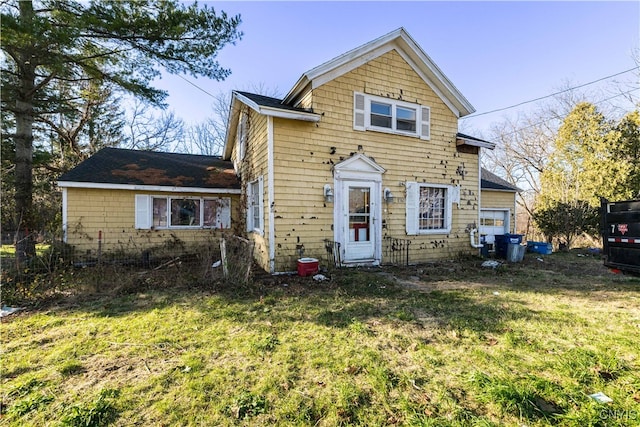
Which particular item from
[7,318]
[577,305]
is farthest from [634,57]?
[7,318]

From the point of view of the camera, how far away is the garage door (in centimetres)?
1405

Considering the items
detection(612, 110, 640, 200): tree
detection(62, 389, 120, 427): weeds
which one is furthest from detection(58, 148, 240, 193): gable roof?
detection(612, 110, 640, 200): tree

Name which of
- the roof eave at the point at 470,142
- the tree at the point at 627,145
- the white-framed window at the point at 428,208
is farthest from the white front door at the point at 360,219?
the tree at the point at 627,145

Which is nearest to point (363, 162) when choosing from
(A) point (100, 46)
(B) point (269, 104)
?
(B) point (269, 104)

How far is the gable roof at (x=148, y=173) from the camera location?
30.9 feet

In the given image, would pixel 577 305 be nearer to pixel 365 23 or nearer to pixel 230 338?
pixel 230 338

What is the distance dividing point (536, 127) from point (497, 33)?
581 inches

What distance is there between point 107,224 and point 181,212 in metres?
2.24

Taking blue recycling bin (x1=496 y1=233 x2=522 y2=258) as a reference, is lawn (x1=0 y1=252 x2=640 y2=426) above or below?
below

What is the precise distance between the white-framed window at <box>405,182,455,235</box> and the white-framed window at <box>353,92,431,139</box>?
1686 mm

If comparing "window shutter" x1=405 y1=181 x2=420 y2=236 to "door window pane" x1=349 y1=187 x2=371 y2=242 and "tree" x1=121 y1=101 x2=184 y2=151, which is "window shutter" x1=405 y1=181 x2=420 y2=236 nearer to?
"door window pane" x1=349 y1=187 x2=371 y2=242

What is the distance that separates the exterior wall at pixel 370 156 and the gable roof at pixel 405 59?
175 mm

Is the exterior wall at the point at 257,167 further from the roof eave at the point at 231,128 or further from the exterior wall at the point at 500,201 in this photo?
the exterior wall at the point at 500,201

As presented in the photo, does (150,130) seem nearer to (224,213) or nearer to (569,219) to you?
(224,213)
